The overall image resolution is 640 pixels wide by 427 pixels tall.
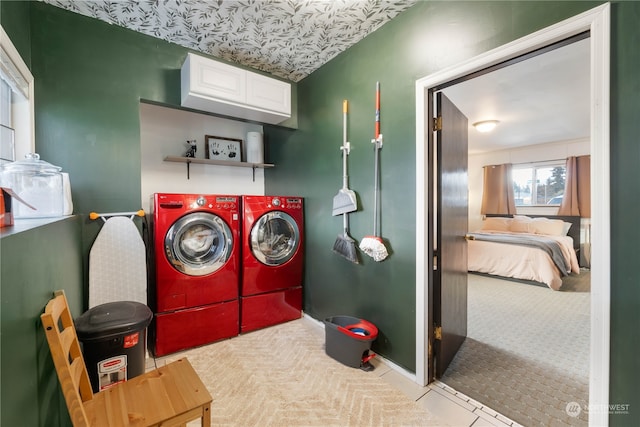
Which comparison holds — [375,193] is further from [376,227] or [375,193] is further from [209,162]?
[209,162]

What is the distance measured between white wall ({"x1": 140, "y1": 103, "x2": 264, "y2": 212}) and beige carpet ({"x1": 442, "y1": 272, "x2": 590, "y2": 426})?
111 inches

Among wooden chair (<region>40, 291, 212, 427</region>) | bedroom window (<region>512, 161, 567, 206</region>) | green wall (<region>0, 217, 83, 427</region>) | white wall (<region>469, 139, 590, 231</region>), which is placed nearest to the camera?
green wall (<region>0, 217, 83, 427</region>)

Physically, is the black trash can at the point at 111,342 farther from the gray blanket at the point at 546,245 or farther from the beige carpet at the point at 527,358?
the gray blanket at the point at 546,245

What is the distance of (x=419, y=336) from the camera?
72.9 inches

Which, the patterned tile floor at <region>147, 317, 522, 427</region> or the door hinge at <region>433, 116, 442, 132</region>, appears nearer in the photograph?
the patterned tile floor at <region>147, 317, 522, 427</region>

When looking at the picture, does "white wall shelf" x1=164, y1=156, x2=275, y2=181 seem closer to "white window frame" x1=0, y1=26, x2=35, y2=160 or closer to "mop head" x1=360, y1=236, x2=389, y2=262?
"white window frame" x1=0, y1=26, x2=35, y2=160

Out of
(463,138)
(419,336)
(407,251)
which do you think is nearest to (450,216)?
(407,251)

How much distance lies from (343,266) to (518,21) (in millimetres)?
1964

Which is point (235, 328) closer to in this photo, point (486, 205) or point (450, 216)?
point (450, 216)

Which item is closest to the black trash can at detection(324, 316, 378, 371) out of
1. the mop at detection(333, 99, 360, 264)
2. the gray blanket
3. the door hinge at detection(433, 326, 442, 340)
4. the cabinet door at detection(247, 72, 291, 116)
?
the door hinge at detection(433, 326, 442, 340)

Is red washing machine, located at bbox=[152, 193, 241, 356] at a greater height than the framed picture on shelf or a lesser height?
lesser

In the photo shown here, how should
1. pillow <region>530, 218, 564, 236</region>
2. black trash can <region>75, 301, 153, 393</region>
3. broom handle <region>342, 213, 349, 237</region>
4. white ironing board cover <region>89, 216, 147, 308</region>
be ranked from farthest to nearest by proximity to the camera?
pillow <region>530, 218, 564, 236</region>, broom handle <region>342, 213, 349, 237</region>, white ironing board cover <region>89, 216, 147, 308</region>, black trash can <region>75, 301, 153, 393</region>

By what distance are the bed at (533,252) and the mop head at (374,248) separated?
2.29 meters

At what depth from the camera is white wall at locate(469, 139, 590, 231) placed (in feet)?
17.3
